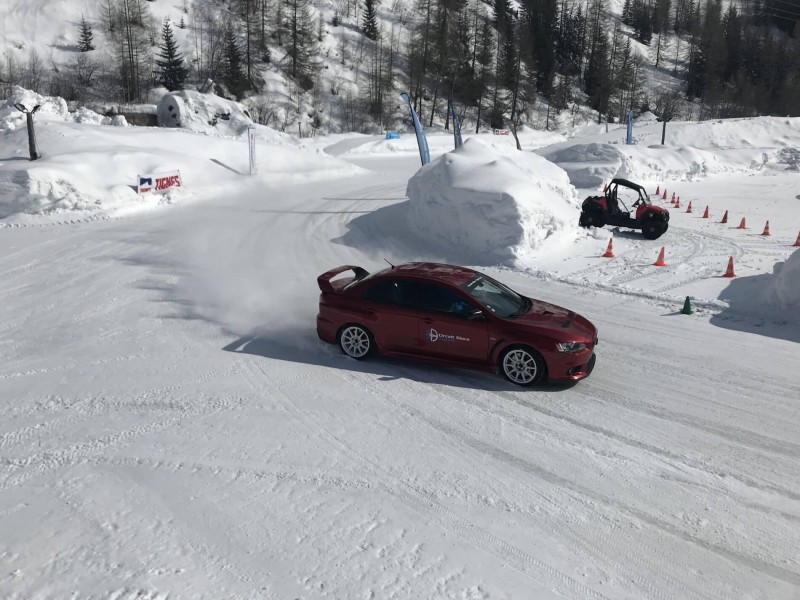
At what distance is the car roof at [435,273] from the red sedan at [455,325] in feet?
0.05

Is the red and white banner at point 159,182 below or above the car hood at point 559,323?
above

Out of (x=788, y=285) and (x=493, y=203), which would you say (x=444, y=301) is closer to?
(x=788, y=285)

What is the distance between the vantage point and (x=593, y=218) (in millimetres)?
19031

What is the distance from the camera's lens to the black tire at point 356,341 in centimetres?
909

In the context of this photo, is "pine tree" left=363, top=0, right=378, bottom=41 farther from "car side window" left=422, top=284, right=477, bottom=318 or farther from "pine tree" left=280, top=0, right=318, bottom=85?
"car side window" left=422, top=284, right=477, bottom=318

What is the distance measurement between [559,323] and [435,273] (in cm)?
187

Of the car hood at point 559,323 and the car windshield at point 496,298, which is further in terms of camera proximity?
the car windshield at point 496,298

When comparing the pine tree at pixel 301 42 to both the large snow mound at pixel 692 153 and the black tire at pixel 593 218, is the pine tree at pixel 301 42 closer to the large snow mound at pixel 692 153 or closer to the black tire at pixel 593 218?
the large snow mound at pixel 692 153

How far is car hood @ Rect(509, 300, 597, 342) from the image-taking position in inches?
322

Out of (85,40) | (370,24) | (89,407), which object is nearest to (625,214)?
(89,407)

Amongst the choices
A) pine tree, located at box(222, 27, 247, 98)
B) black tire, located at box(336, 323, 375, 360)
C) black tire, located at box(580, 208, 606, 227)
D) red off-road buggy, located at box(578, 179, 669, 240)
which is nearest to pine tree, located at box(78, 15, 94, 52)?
pine tree, located at box(222, 27, 247, 98)

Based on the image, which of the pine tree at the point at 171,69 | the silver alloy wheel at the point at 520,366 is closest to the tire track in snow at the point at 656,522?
the silver alloy wheel at the point at 520,366

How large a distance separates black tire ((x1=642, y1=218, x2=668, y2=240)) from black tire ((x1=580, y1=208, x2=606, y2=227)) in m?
1.23

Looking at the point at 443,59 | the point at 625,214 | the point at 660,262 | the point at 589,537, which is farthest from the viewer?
the point at 443,59
